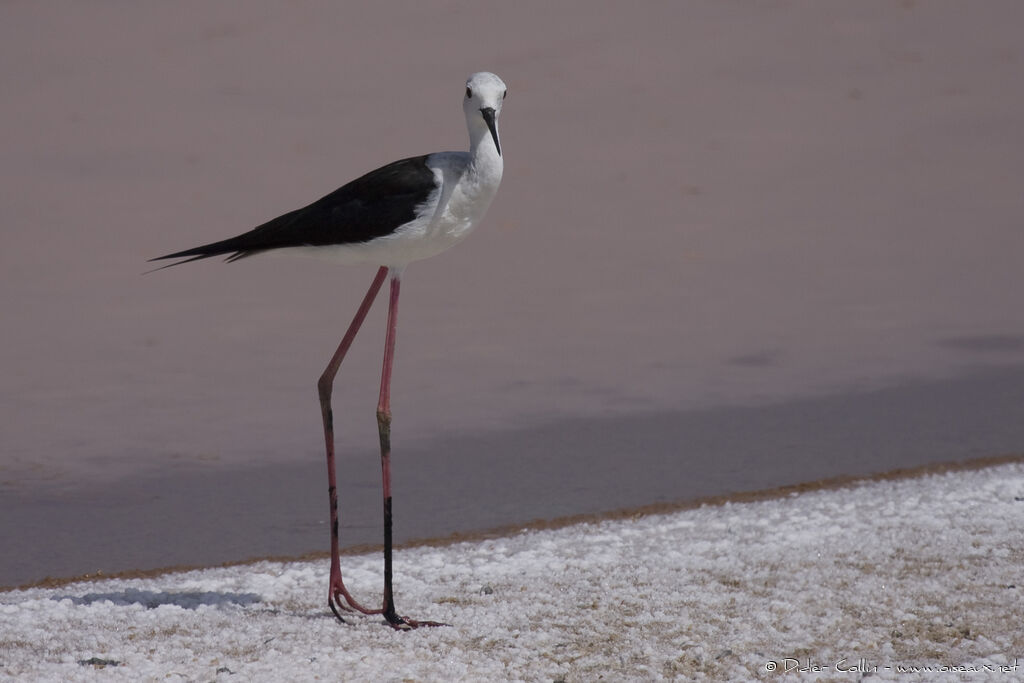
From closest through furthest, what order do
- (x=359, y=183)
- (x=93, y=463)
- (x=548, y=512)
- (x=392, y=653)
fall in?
(x=392, y=653) → (x=359, y=183) → (x=548, y=512) → (x=93, y=463)

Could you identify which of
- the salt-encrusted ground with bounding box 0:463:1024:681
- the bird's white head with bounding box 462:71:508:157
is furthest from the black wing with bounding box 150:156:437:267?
the salt-encrusted ground with bounding box 0:463:1024:681

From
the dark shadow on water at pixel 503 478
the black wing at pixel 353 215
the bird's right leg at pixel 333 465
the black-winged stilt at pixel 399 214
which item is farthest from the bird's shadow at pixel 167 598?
the black wing at pixel 353 215

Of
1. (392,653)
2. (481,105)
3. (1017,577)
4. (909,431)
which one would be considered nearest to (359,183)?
(481,105)

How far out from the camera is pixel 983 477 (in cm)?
789

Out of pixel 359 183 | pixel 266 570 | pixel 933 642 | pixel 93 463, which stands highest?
pixel 359 183

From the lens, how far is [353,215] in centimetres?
564

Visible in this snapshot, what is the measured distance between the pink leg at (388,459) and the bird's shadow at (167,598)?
81 centimetres

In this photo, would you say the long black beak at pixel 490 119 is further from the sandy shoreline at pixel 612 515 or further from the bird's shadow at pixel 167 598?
the sandy shoreline at pixel 612 515

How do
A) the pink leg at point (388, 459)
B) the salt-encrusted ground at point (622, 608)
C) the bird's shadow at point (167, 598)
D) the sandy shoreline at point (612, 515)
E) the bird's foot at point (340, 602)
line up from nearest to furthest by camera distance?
the salt-encrusted ground at point (622, 608) < the pink leg at point (388, 459) < the bird's foot at point (340, 602) < the bird's shadow at point (167, 598) < the sandy shoreline at point (612, 515)

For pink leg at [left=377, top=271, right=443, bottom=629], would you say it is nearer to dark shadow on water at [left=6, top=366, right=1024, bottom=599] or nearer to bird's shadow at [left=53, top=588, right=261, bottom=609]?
bird's shadow at [left=53, top=588, right=261, bottom=609]

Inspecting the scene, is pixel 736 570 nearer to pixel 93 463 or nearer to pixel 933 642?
pixel 933 642

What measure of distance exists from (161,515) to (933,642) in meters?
4.47

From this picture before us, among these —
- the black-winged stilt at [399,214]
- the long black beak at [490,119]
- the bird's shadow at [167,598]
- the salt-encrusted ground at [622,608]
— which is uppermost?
the long black beak at [490,119]

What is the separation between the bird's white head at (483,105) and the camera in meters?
5.54
